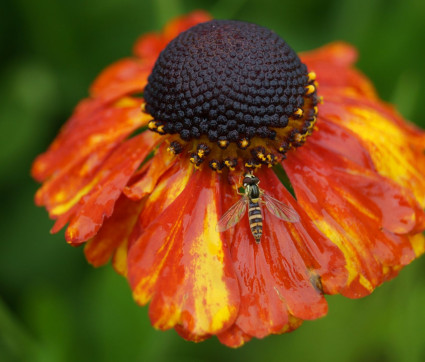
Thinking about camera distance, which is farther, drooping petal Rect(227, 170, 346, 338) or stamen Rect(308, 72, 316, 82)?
stamen Rect(308, 72, 316, 82)

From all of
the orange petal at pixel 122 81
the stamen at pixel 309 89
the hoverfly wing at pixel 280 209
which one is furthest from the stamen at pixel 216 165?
the orange petal at pixel 122 81

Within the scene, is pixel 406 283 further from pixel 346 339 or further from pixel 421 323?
pixel 346 339

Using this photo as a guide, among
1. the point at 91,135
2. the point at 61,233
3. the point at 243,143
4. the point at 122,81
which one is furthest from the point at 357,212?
the point at 61,233

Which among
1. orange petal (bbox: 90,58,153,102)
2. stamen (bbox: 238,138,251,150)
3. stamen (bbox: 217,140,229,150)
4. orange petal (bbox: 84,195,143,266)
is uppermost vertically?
stamen (bbox: 217,140,229,150)

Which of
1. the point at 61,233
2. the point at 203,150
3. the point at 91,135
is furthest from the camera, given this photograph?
the point at 61,233

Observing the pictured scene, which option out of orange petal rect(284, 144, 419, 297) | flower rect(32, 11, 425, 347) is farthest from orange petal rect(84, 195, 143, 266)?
orange petal rect(284, 144, 419, 297)

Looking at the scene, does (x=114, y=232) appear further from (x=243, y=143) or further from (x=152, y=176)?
(x=243, y=143)

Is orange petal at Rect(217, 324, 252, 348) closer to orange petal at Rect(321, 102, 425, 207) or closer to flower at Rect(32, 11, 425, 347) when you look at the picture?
flower at Rect(32, 11, 425, 347)

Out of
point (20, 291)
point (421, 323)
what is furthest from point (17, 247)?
point (421, 323)
